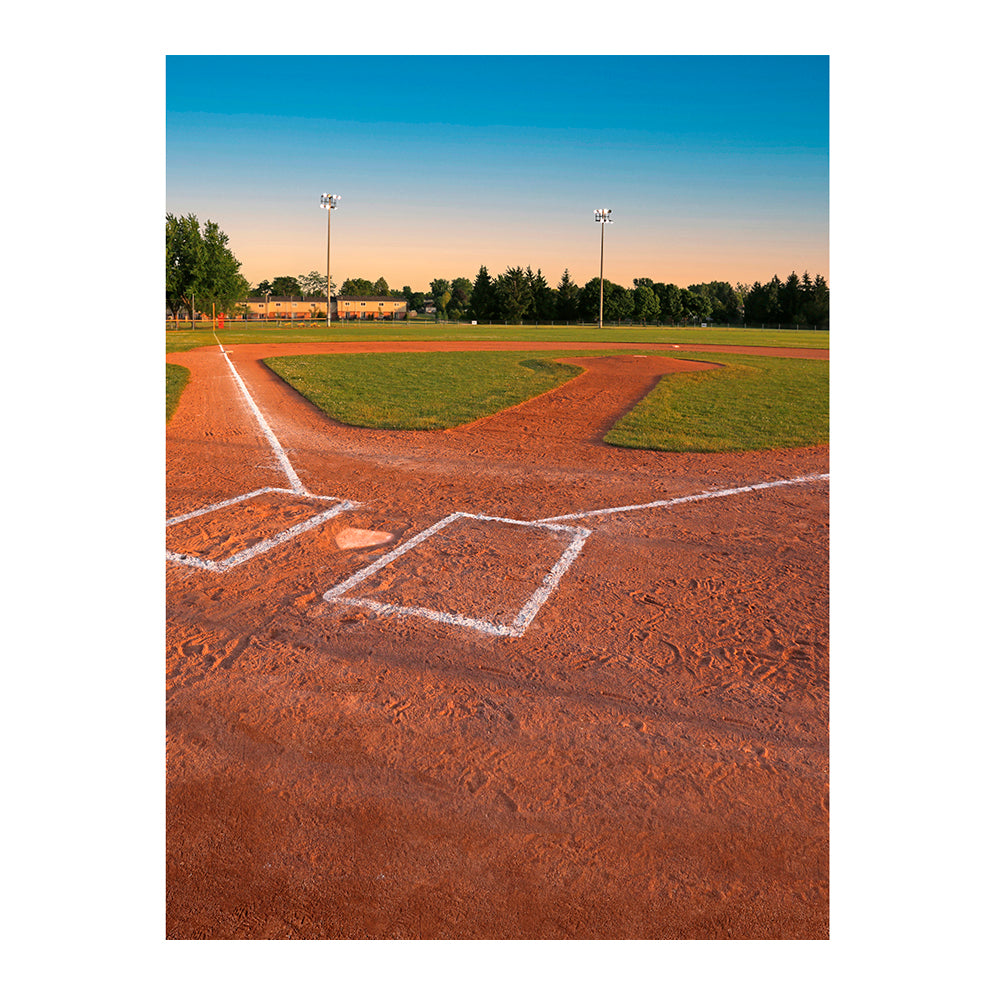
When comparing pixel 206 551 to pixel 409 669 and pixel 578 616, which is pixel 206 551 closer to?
pixel 409 669

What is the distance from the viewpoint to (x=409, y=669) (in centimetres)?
371

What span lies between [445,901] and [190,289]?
49479 millimetres

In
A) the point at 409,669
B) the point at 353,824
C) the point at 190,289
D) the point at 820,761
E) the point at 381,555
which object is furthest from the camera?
the point at 190,289

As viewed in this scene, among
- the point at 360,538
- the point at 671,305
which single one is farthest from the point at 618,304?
the point at 360,538

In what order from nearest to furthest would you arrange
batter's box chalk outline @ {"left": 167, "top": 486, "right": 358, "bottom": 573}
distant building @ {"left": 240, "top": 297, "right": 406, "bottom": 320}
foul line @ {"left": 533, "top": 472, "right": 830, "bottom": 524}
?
batter's box chalk outline @ {"left": 167, "top": 486, "right": 358, "bottom": 573}
foul line @ {"left": 533, "top": 472, "right": 830, "bottom": 524}
distant building @ {"left": 240, "top": 297, "right": 406, "bottom": 320}

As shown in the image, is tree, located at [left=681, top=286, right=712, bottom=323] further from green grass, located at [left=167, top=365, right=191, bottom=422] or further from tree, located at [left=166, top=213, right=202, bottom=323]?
green grass, located at [left=167, top=365, right=191, bottom=422]

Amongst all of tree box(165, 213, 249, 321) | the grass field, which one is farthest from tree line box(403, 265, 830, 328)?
the grass field

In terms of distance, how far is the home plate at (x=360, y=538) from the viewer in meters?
5.52

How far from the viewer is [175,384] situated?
15.8 m

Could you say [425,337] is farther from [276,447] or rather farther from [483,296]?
[483,296]

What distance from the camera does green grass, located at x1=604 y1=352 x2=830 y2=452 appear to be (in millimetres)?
10031

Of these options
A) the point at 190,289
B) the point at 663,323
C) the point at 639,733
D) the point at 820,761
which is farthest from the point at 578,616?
the point at 663,323

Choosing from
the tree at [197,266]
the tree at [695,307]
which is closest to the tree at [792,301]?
the tree at [695,307]

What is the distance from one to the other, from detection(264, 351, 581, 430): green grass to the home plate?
4.94 m
